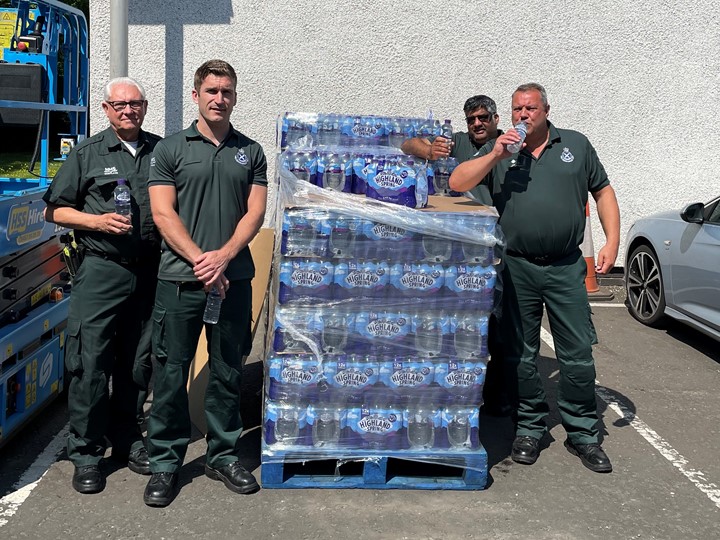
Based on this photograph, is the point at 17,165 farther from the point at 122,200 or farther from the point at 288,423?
the point at 288,423

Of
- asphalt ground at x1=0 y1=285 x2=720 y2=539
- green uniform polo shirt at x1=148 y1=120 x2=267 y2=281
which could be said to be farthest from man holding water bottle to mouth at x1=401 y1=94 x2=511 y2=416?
green uniform polo shirt at x1=148 y1=120 x2=267 y2=281

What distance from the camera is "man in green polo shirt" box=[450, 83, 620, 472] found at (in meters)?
4.66

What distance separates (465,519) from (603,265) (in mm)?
1766

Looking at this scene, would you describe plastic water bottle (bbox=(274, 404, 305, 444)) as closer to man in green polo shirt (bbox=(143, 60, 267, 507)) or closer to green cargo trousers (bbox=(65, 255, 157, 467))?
man in green polo shirt (bbox=(143, 60, 267, 507))

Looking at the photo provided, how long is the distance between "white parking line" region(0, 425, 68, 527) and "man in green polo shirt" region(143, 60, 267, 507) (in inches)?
25.8

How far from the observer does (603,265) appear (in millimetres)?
4871

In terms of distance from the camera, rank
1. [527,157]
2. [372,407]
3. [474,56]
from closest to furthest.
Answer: [372,407], [527,157], [474,56]

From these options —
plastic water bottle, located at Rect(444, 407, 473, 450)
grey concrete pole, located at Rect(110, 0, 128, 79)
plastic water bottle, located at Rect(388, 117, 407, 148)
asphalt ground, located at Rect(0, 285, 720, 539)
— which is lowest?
asphalt ground, located at Rect(0, 285, 720, 539)

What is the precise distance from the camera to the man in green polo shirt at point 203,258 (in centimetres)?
402

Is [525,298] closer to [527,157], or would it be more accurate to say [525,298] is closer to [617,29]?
[527,157]

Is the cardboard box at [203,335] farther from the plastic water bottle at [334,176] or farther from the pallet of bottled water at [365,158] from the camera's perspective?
the plastic water bottle at [334,176]

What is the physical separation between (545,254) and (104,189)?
2.50 metres

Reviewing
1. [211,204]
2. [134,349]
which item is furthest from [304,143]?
[134,349]

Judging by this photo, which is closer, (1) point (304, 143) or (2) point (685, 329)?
(1) point (304, 143)
